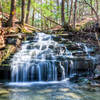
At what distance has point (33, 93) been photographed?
643cm

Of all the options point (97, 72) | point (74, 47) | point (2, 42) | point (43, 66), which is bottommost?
point (97, 72)

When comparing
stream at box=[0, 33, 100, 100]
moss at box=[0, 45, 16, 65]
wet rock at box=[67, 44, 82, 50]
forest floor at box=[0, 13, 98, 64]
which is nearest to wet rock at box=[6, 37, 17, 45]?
forest floor at box=[0, 13, 98, 64]

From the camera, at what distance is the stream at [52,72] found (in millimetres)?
6320

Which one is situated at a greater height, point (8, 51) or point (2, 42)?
point (2, 42)

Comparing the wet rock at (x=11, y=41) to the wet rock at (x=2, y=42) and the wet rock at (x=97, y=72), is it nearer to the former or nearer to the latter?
the wet rock at (x=2, y=42)

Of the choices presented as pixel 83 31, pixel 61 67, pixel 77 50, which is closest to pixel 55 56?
pixel 61 67

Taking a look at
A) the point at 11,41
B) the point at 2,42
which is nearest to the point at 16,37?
the point at 11,41

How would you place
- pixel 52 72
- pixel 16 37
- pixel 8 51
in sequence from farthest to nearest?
1. pixel 16 37
2. pixel 8 51
3. pixel 52 72

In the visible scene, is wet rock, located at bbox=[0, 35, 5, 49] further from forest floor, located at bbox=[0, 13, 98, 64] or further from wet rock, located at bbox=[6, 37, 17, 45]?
wet rock, located at bbox=[6, 37, 17, 45]

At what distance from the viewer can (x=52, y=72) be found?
8672mm

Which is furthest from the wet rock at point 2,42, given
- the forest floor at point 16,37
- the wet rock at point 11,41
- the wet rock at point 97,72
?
the wet rock at point 97,72

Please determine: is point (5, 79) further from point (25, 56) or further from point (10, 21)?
point (10, 21)

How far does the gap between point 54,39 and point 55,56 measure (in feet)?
10.4

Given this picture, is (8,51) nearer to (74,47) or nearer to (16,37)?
(16,37)
